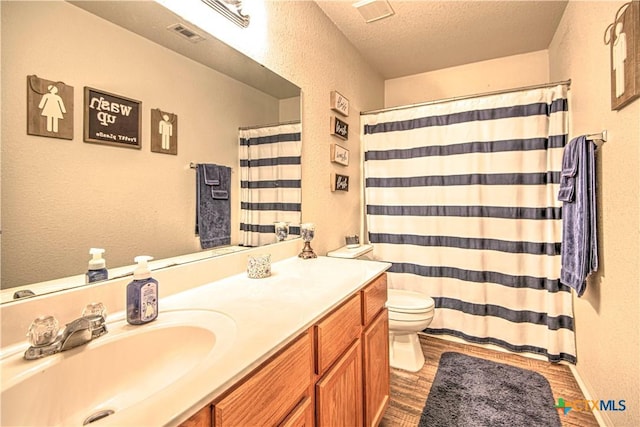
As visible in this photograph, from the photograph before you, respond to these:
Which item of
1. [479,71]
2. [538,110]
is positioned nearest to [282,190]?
[538,110]

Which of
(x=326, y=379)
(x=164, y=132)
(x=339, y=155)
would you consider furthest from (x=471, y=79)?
(x=326, y=379)

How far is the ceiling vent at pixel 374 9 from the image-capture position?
1885 millimetres

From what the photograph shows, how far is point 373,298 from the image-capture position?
1312 mm

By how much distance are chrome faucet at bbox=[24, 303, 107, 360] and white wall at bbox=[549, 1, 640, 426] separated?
1.84 metres

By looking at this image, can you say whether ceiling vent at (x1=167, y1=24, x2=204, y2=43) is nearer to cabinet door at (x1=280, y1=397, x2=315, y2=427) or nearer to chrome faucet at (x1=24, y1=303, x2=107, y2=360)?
chrome faucet at (x1=24, y1=303, x2=107, y2=360)

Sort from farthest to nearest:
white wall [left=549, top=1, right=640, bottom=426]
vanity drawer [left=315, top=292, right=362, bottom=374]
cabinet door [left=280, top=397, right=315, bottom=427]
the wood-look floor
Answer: the wood-look floor
white wall [left=549, top=1, right=640, bottom=426]
vanity drawer [left=315, top=292, right=362, bottom=374]
cabinet door [left=280, top=397, right=315, bottom=427]

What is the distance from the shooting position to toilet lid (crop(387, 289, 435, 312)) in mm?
1854

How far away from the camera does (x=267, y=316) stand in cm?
83

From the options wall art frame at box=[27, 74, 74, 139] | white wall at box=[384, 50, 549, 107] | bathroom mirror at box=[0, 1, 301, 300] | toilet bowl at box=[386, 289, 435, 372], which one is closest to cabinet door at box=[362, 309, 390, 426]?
toilet bowl at box=[386, 289, 435, 372]

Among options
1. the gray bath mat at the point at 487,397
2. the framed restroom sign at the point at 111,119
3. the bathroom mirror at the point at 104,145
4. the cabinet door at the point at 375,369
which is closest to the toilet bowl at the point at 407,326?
the gray bath mat at the point at 487,397

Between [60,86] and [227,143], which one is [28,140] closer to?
[60,86]

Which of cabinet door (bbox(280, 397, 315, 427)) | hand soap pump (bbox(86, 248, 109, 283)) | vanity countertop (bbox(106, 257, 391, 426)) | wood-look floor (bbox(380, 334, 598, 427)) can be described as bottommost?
wood-look floor (bbox(380, 334, 598, 427))

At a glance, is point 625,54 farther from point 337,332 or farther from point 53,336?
point 53,336

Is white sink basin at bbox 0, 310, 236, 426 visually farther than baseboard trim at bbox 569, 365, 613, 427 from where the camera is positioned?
No
